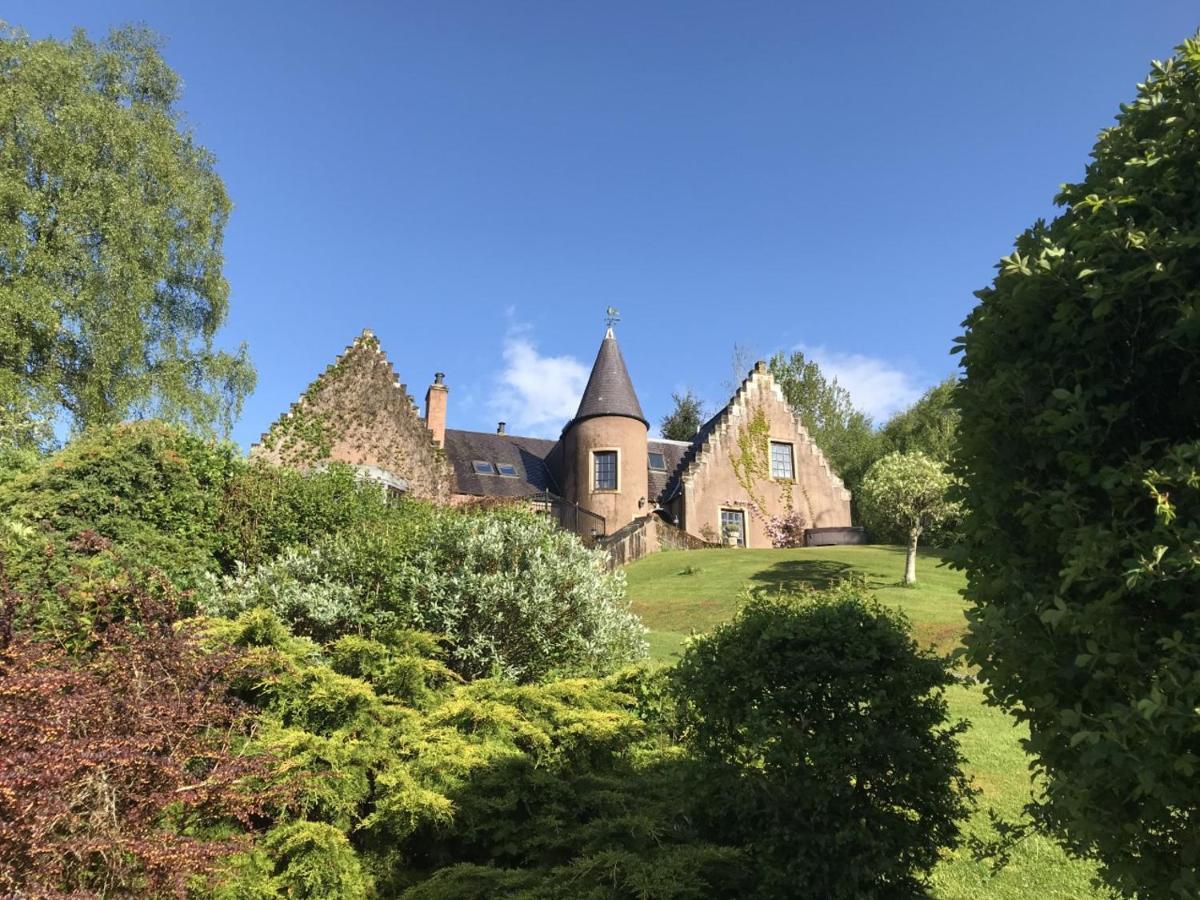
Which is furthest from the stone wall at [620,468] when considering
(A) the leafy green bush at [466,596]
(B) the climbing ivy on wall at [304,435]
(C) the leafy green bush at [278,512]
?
(A) the leafy green bush at [466,596]

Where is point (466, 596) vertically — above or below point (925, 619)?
above

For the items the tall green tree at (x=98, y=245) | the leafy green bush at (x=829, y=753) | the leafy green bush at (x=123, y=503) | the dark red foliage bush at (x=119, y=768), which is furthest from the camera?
the tall green tree at (x=98, y=245)

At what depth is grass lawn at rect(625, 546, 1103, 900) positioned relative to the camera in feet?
18.8

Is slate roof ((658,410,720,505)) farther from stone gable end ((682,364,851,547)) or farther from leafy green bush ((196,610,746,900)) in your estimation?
leafy green bush ((196,610,746,900))

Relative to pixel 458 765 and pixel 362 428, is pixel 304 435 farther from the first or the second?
pixel 458 765

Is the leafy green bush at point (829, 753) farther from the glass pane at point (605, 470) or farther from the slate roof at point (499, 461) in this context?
the slate roof at point (499, 461)

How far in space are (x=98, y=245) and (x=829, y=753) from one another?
23867 millimetres

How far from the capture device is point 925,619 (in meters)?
16.7

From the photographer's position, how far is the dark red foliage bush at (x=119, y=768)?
3848 mm

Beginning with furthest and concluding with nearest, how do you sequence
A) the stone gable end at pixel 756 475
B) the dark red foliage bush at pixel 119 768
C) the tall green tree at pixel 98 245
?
the stone gable end at pixel 756 475
the tall green tree at pixel 98 245
the dark red foliage bush at pixel 119 768

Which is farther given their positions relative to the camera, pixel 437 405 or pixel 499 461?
pixel 499 461

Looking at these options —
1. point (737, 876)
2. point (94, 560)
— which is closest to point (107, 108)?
point (94, 560)

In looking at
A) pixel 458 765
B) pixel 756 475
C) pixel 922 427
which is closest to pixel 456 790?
pixel 458 765

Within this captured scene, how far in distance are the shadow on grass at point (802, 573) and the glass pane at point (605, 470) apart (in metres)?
9.06
